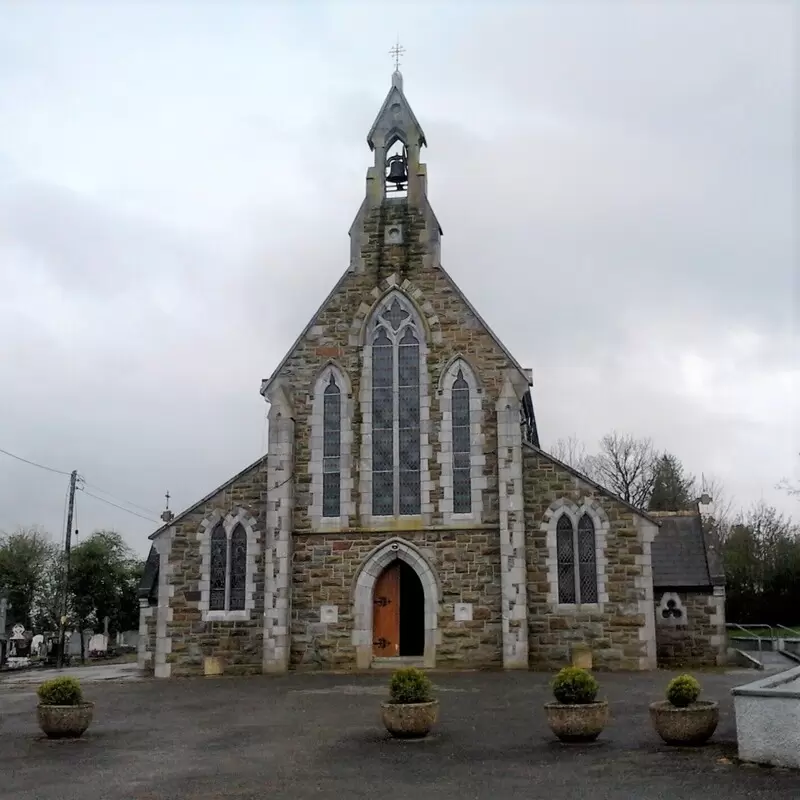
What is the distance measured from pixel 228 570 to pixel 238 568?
0.82 feet

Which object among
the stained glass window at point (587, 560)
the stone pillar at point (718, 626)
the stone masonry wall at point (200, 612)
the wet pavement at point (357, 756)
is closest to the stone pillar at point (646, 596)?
the stained glass window at point (587, 560)

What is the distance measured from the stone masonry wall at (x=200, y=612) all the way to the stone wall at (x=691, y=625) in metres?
10.2

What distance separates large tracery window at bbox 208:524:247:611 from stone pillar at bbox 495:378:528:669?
6.45 meters

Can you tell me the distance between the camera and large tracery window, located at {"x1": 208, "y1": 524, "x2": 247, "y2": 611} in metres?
23.0

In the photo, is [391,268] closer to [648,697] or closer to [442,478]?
[442,478]

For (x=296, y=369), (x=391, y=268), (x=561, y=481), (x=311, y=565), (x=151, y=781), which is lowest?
(x=151, y=781)

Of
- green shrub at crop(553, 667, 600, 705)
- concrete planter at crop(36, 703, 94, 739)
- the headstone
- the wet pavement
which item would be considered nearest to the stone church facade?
the wet pavement

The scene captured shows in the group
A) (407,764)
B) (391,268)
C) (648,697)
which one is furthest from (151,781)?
(391,268)

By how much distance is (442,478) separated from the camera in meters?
22.9

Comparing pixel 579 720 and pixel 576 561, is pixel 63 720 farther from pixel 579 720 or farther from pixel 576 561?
pixel 576 561

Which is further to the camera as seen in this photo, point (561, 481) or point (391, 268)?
point (391, 268)

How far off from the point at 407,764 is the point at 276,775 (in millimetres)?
1475

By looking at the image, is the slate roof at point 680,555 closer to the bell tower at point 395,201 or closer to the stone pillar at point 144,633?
the bell tower at point 395,201

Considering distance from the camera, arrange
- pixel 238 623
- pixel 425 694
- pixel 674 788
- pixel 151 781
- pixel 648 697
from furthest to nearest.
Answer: pixel 238 623
pixel 648 697
pixel 425 694
pixel 151 781
pixel 674 788
